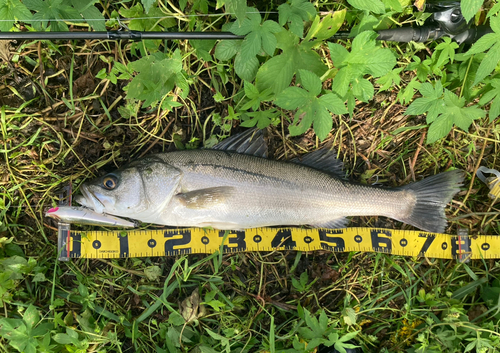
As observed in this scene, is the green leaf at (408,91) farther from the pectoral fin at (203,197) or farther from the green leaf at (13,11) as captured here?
the green leaf at (13,11)

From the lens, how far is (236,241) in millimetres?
3109

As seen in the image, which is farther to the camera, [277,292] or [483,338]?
[277,292]

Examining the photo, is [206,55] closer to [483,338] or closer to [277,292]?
[277,292]

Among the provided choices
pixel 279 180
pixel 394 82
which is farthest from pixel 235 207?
pixel 394 82

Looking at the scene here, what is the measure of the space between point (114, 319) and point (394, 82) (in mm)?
3572

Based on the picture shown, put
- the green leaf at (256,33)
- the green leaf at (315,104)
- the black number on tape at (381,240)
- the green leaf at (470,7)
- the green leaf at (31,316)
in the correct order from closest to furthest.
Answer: the green leaf at (470,7)
the green leaf at (256,33)
the green leaf at (315,104)
the green leaf at (31,316)
the black number on tape at (381,240)

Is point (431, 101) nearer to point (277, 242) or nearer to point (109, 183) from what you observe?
point (277, 242)

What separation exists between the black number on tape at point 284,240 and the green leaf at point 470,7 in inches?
90.2

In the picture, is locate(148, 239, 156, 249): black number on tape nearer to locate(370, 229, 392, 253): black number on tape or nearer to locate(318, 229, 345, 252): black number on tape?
locate(318, 229, 345, 252): black number on tape

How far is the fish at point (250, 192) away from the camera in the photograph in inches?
108

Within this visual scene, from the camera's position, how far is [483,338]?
284cm

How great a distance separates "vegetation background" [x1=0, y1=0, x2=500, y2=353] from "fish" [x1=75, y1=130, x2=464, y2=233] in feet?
0.82

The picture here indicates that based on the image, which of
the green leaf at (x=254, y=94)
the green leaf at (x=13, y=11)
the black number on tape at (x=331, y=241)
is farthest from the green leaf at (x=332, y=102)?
the green leaf at (x=13, y=11)

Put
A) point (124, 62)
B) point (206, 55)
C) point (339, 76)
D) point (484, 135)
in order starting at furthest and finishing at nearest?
point (484, 135) < point (124, 62) < point (206, 55) < point (339, 76)
